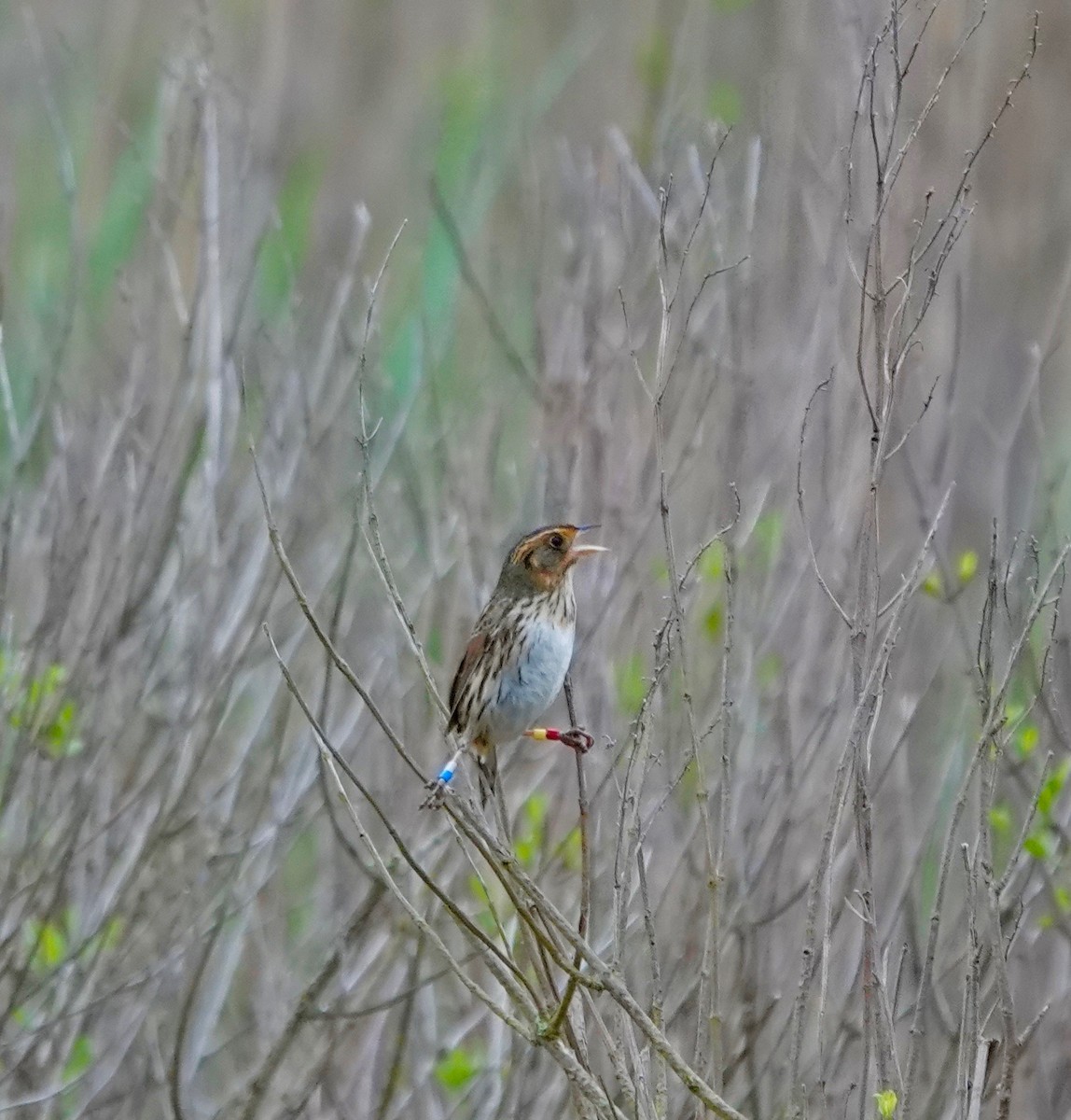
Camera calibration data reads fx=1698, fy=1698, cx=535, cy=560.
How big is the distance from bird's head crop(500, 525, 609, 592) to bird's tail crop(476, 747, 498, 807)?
0.44 metres

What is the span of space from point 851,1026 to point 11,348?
17.8ft

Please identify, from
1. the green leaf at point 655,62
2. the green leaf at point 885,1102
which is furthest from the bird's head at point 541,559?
the green leaf at point 655,62

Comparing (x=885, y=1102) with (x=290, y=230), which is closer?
(x=885, y=1102)

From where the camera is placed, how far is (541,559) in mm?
4137

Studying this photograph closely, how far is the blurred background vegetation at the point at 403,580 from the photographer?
4285 mm

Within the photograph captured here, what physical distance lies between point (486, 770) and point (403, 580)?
1.87m

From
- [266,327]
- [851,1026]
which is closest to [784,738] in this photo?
[851,1026]

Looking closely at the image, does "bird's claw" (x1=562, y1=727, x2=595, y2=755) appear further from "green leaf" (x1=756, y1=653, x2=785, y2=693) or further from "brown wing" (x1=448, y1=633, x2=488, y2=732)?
"green leaf" (x1=756, y1=653, x2=785, y2=693)

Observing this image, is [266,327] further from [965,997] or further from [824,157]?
[965,997]

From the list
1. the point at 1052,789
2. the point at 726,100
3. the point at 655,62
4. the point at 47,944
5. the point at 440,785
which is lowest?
the point at 440,785

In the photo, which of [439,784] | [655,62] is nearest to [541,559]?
[439,784]

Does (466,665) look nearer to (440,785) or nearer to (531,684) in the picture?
(531,684)

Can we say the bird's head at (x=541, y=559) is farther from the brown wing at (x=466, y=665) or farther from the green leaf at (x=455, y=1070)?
the green leaf at (x=455, y=1070)

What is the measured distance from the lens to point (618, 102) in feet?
33.0
